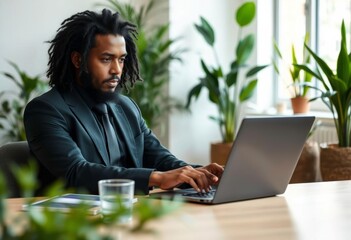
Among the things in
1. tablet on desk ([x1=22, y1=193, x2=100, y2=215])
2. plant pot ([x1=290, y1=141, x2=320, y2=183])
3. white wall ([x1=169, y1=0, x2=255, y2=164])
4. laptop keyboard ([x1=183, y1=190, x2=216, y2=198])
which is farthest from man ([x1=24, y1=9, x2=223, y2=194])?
white wall ([x1=169, y1=0, x2=255, y2=164])

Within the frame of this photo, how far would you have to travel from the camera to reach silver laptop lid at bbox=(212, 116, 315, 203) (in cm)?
194

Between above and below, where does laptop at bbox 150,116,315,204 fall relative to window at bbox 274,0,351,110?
below

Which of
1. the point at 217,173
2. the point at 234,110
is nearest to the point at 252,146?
the point at 217,173

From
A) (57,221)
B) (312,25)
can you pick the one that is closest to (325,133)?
(312,25)

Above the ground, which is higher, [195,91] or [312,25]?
[312,25]

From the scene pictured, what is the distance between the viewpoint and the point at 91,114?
254 cm

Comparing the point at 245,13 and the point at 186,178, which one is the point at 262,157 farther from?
the point at 245,13

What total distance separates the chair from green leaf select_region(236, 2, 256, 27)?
3136 millimetres

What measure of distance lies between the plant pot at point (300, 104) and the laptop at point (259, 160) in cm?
280

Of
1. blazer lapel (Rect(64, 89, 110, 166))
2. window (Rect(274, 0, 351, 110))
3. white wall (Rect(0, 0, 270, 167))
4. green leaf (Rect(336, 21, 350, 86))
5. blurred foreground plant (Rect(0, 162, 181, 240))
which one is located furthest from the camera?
window (Rect(274, 0, 351, 110))

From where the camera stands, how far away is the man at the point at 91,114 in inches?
90.6

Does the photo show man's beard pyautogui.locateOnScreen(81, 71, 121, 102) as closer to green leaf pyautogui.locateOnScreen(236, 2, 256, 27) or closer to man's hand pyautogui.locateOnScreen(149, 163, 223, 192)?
man's hand pyautogui.locateOnScreen(149, 163, 223, 192)

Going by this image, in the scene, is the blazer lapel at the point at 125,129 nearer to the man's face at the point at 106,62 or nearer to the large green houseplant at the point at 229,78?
the man's face at the point at 106,62

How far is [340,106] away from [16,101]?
2.23m
